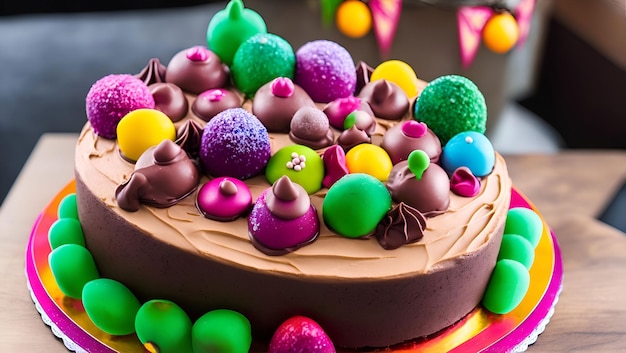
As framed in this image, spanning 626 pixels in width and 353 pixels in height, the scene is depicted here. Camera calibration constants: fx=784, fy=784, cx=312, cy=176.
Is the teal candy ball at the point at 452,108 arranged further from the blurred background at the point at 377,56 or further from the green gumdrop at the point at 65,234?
the blurred background at the point at 377,56

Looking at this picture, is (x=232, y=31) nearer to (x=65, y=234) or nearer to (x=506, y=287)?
(x=65, y=234)

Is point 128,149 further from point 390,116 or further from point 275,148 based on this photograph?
point 390,116

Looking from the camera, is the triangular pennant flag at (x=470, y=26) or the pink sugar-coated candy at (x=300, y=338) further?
the triangular pennant flag at (x=470, y=26)

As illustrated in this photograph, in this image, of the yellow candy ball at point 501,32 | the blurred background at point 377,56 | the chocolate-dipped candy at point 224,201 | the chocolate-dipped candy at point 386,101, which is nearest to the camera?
the chocolate-dipped candy at point 224,201

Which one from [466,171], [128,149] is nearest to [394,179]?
[466,171]

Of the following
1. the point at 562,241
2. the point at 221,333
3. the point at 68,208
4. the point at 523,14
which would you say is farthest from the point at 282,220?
the point at 523,14

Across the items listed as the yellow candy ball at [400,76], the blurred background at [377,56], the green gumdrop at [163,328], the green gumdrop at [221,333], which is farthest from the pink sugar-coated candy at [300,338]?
the blurred background at [377,56]
